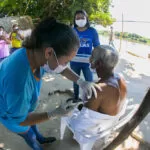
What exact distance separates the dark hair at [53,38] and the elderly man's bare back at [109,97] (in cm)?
57

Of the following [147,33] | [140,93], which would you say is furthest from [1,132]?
[147,33]

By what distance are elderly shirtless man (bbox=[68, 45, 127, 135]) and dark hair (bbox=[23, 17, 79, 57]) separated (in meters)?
0.55

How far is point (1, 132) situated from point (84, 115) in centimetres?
134

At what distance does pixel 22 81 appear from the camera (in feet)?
4.53

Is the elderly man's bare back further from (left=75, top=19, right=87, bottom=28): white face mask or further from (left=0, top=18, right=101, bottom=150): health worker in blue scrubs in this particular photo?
(left=75, top=19, right=87, bottom=28): white face mask

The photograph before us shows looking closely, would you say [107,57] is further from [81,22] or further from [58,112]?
[81,22]

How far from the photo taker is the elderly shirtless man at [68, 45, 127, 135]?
183cm

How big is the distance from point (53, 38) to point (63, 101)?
245cm

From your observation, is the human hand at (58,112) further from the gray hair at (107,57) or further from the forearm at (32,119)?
the gray hair at (107,57)

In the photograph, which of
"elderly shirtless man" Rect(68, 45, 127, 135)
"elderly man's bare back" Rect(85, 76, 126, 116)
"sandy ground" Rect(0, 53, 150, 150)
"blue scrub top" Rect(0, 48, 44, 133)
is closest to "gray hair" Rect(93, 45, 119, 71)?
"elderly shirtless man" Rect(68, 45, 127, 135)

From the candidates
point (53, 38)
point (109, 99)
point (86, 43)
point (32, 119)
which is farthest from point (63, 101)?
point (53, 38)

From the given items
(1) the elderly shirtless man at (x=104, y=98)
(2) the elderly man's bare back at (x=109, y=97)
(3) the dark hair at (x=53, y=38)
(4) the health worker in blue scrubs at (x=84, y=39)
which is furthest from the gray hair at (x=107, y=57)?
(4) the health worker in blue scrubs at (x=84, y=39)

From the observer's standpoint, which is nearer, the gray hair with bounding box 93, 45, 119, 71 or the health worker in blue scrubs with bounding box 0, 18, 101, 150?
the health worker in blue scrubs with bounding box 0, 18, 101, 150

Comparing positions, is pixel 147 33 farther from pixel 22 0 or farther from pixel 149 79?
pixel 22 0
